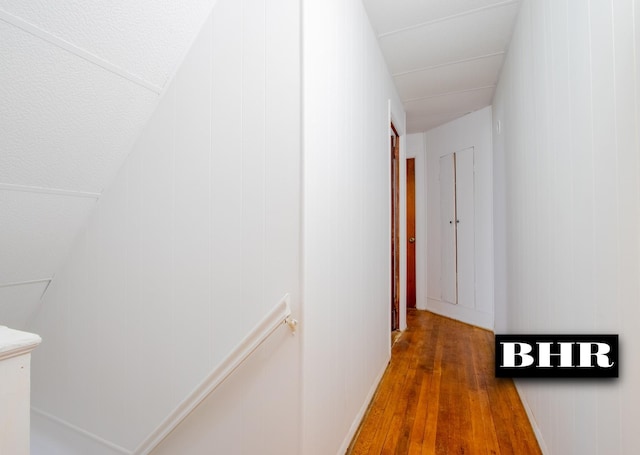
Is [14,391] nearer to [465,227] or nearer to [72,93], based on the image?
[72,93]

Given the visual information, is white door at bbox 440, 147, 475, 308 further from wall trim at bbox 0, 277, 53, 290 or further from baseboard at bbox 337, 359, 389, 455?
wall trim at bbox 0, 277, 53, 290

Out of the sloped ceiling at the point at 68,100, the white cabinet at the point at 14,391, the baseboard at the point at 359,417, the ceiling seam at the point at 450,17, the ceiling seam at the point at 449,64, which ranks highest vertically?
the ceiling seam at the point at 450,17

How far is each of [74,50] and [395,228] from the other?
9.98 ft

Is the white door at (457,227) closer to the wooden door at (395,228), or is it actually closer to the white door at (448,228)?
the white door at (448,228)

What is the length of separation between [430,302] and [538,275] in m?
3.00

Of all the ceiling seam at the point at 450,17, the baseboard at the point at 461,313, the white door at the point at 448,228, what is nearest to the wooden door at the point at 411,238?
the baseboard at the point at 461,313

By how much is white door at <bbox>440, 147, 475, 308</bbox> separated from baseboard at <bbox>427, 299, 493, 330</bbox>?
0.25 ft

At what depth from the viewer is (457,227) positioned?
4258mm

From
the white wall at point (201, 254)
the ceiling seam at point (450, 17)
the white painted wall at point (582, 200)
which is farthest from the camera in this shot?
the ceiling seam at point (450, 17)

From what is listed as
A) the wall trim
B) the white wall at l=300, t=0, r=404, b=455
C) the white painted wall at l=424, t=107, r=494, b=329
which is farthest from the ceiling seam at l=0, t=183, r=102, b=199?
the white painted wall at l=424, t=107, r=494, b=329

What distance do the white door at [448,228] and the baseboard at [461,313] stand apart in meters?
0.10

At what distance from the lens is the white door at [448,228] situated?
4.30 metres

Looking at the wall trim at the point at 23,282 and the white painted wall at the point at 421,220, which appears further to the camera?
the white painted wall at the point at 421,220

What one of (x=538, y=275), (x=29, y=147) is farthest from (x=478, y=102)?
(x=29, y=147)
